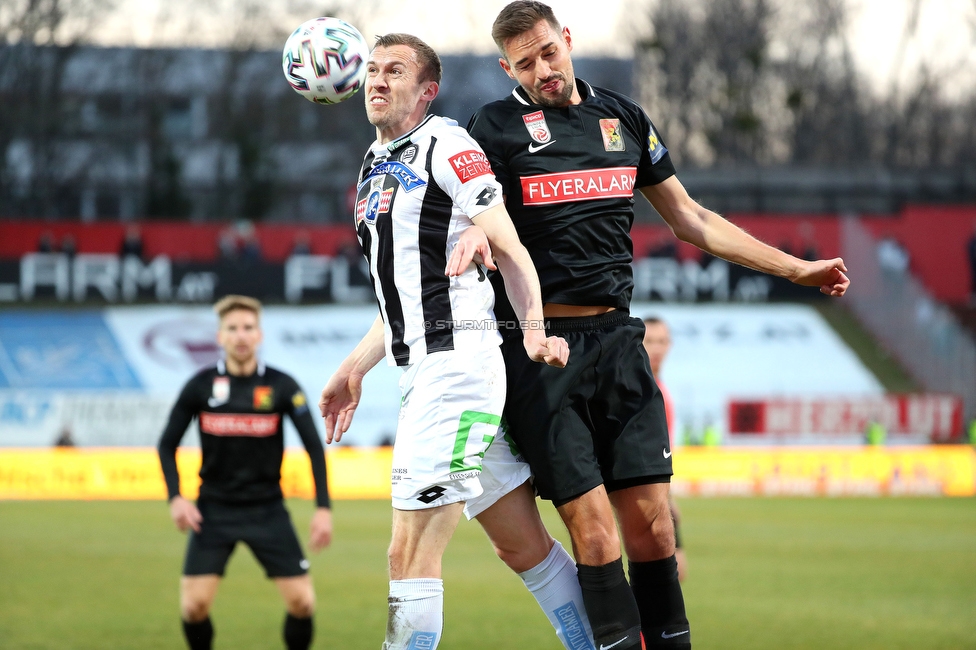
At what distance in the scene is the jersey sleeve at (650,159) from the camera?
4.72 m

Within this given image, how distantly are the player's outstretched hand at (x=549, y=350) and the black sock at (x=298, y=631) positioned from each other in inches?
151

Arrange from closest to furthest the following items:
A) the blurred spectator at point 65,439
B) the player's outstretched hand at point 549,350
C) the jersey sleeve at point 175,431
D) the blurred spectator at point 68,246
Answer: the player's outstretched hand at point 549,350, the jersey sleeve at point 175,431, the blurred spectator at point 65,439, the blurred spectator at point 68,246

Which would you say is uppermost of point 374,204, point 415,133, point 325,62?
point 325,62

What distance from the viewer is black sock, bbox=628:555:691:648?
4559 millimetres

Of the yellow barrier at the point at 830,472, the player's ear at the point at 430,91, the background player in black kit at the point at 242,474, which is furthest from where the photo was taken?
the yellow barrier at the point at 830,472

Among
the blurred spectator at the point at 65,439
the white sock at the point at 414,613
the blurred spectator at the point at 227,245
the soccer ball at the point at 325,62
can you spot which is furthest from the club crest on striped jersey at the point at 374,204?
the blurred spectator at the point at 227,245

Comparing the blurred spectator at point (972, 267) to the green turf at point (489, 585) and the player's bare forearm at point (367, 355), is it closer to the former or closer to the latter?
the green turf at point (489, 585)

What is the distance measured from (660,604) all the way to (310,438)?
3324 millimetres

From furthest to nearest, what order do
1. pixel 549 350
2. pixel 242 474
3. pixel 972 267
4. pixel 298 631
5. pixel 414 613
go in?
pixel 972 267
pixel 242 474
pixel 298 631
pixel 414 613
pixel 549 350

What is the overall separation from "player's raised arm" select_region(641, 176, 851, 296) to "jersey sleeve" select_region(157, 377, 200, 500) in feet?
12.1

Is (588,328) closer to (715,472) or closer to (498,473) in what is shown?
(498,473)

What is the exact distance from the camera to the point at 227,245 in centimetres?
2964

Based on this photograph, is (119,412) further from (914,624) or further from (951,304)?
(951,304)

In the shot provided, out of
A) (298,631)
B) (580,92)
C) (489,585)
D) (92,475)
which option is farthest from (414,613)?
(92,475)
